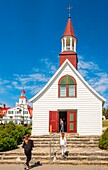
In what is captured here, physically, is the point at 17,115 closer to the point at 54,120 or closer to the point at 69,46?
the point at 69,46

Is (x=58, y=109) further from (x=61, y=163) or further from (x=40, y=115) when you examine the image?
(x=61, y=163)

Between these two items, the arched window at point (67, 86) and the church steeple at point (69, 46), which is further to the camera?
the church steeple at point (69, 46)

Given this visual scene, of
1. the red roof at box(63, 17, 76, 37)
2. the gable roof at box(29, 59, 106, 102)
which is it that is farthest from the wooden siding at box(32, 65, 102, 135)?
the red roof at box(63, 17, 76, 37)

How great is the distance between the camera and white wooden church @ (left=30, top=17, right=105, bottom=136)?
23.7 metres

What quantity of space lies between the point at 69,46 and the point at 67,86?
5220 mm

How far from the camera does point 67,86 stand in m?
24.6

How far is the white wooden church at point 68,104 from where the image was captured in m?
23.7

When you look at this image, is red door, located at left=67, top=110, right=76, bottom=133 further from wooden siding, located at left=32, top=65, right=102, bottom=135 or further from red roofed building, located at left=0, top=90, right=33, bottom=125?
red roofed building, located at left=0, top=90, right=33, bottom=125

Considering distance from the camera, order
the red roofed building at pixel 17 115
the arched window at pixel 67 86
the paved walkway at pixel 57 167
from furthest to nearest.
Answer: the red roofed building at pixel 17 115, the arched window at pixel 67 86, the paved walkway at pixel 57 167

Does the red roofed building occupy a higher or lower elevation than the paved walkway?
higher

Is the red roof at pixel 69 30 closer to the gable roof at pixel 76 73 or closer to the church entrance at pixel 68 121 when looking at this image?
the gable roof at pixel 76 73

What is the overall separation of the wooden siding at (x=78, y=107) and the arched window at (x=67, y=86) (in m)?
0.38

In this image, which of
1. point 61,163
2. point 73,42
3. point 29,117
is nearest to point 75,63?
point 73,42

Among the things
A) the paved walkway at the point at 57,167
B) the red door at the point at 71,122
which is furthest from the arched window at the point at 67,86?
the paved walkway at the point at 57,167
